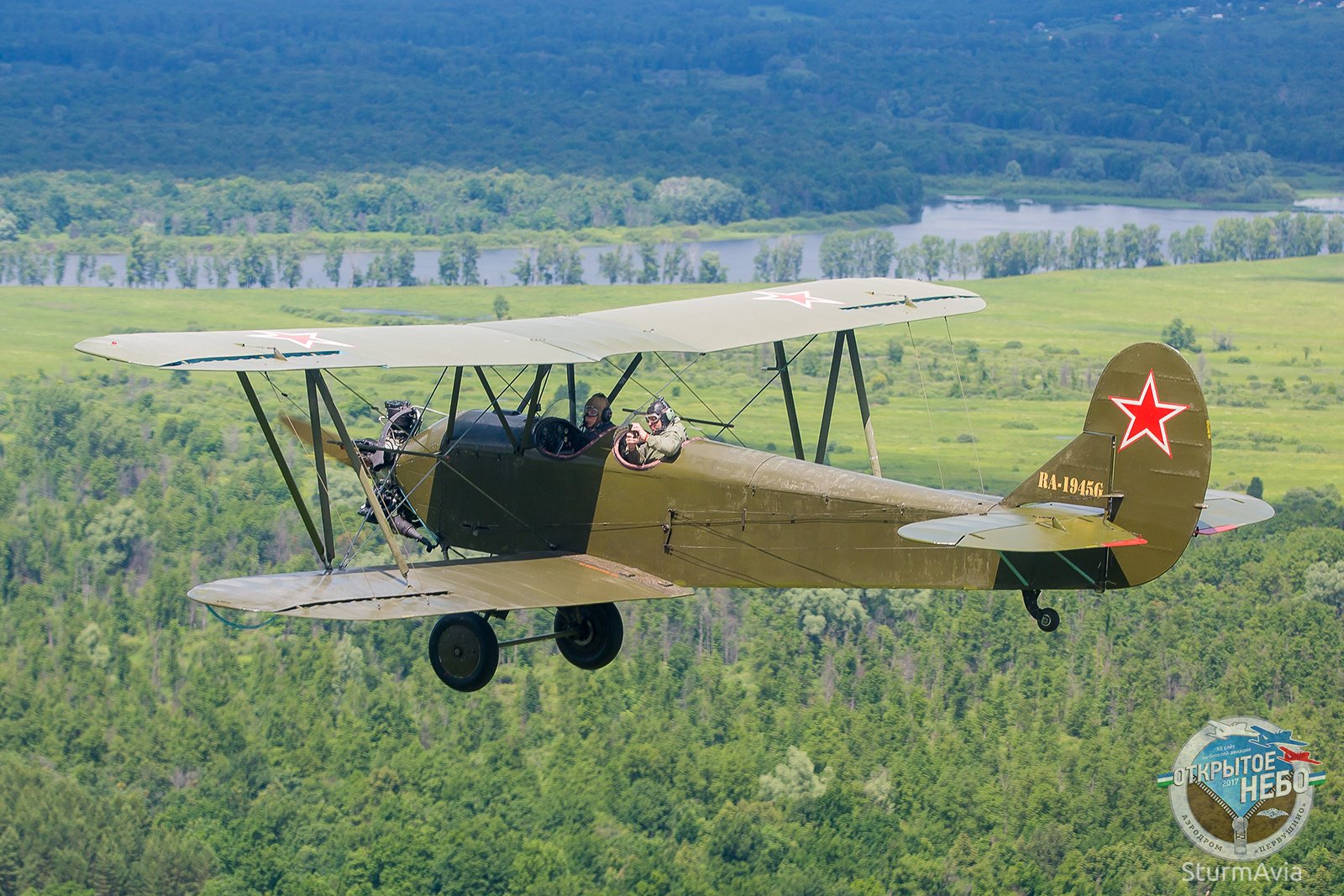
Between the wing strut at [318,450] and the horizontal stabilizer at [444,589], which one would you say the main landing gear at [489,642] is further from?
the wing strut at [318,450]

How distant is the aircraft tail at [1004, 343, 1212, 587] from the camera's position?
19531 millimetres

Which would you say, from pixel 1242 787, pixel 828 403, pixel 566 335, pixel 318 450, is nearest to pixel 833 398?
pixel 828 403

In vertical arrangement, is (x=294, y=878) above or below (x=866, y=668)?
below

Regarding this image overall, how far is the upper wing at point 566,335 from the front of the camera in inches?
800

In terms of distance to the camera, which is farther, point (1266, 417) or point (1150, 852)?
point (1266, 417)

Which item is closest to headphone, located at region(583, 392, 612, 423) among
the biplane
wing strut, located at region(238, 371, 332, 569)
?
the biplane

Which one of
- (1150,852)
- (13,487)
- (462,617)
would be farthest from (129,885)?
(462,617)

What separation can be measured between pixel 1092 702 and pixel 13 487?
3565 inches

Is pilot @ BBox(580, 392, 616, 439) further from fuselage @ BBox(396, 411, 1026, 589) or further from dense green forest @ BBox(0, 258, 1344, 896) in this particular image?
dense green forest @ BBox(0, 258, 1344, 896)

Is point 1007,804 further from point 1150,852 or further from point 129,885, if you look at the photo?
point 129,885

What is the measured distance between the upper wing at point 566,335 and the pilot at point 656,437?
2.27ft

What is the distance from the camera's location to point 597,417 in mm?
22562

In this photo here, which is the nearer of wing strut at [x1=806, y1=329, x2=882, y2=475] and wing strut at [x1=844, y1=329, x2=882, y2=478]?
wing strut at [x1=806, y1=329, x2=882, y2=475]

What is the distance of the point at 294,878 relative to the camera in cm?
11594
